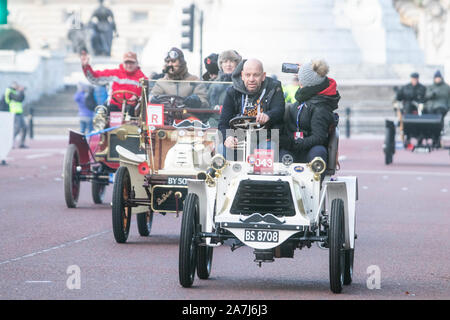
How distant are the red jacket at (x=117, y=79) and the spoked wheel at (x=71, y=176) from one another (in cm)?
97

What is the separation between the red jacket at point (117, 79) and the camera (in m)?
17.0

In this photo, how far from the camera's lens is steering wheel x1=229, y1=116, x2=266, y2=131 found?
32.2 feet

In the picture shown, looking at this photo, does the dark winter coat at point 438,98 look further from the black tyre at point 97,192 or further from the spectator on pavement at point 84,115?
the black tyre at point 97,192

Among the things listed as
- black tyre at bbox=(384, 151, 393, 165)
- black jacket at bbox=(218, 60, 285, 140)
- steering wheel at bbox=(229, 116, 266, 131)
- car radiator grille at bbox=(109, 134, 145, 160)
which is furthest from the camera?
black tyre at bbox=(384, 151, 393, 165)

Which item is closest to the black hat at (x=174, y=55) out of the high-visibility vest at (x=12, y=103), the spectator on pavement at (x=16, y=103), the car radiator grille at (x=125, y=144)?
the car radiator grille at (x=125, y=144)

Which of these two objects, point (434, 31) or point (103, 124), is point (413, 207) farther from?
point (434, 31)

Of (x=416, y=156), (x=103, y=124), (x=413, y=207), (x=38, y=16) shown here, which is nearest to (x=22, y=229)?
(x=103, y=124)

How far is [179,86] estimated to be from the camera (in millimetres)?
13805

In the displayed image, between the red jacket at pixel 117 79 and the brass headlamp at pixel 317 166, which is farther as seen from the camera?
the red jacket at pixel 117 79

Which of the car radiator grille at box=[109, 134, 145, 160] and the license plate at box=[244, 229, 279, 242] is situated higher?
the car radiator grille at box=[109, 134, 145, 160]

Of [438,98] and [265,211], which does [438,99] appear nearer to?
[438,98]

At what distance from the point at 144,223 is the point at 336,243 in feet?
14.7

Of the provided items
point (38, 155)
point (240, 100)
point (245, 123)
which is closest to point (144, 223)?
point (240, 100)

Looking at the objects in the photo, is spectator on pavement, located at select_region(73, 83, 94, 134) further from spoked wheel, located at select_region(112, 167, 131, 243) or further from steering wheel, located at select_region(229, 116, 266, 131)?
steering wheel, located at select_region(229, 116, 266, 131)
